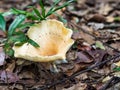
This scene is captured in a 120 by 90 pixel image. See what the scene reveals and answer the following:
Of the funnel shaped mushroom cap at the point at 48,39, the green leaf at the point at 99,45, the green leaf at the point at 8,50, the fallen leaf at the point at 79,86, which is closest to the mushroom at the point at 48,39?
the funnel shaped mushroom cap at the point at 48,39

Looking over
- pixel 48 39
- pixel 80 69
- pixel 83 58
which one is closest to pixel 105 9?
pixel 83 58

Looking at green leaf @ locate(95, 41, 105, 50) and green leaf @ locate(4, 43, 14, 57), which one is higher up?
green leaf @ locate(4, 43, 14, 57)

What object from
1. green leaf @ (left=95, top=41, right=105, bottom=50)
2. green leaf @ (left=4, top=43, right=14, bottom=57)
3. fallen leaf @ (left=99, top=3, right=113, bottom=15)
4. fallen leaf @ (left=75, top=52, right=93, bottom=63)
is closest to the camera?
green leaf @ (left=4, top=43, right=14, bottom=57)

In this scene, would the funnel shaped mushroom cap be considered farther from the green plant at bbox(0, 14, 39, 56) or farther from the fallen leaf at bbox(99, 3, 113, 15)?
the fallen leaf at bbox(99, 3, 113, 15)

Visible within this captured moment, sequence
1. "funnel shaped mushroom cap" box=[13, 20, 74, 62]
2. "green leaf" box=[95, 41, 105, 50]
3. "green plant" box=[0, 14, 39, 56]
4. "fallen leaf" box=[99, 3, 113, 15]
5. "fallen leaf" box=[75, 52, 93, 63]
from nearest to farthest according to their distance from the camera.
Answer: "funnel shaped mushroom cap" box=[13, 20, 74, 62] < "green plant" box=[0, 14, 39, 56] < "fallen leaf" box=[75, 52, 93, 63] < "green leaf" box=[95, 41, 105, 50] < "fallen leaf" box=[99, 3, 113, 15]

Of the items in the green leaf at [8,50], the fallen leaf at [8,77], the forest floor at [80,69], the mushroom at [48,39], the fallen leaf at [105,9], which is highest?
the mushroom at [48,39]

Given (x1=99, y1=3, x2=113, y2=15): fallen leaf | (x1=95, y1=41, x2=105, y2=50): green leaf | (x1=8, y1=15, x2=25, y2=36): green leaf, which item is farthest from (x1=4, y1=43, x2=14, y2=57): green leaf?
(x1=99, y1=3, x2=113, y2=15): fallen leaf

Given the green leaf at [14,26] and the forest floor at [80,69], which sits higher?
the green leaf at [14,26]

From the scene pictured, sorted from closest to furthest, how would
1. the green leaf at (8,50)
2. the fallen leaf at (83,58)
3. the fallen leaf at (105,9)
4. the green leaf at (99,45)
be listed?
1. the green leaf at (8,50)
2. the fallen leaf at (83,58)
3. the green leaf at (99,45)
4. the fallen leaf at (105,9)

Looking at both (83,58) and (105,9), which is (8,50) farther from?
(105,9)

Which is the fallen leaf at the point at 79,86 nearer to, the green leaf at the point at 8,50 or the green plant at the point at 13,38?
the green plant at the point at 13,38
